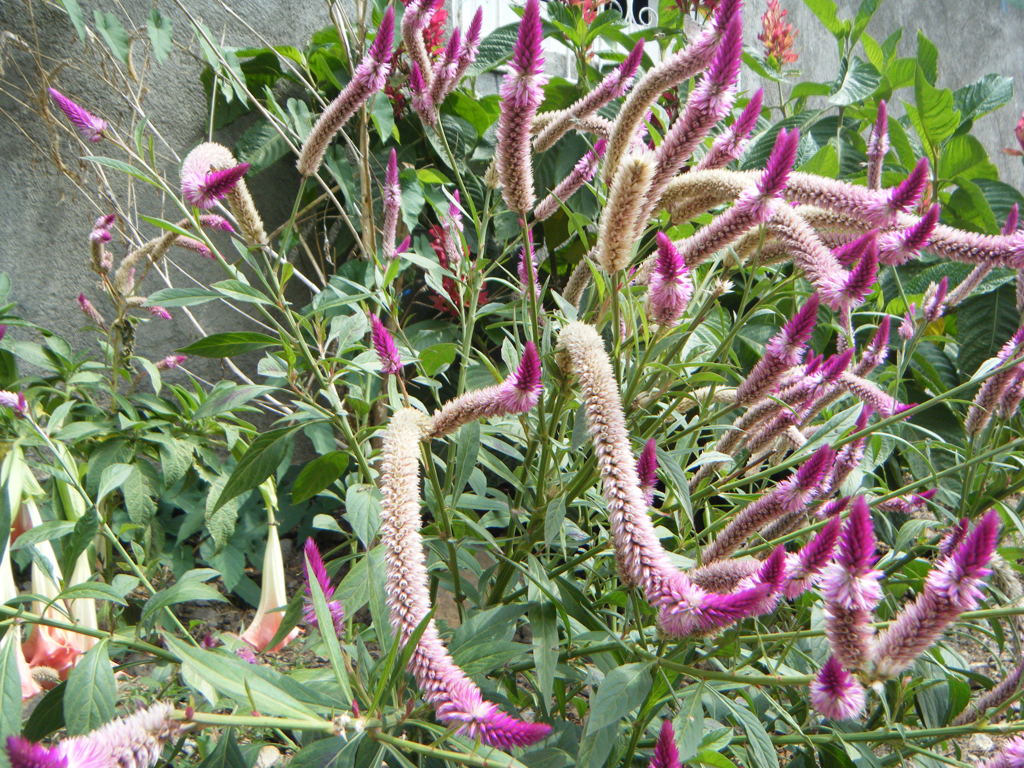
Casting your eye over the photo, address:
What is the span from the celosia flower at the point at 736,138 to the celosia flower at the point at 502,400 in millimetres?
383

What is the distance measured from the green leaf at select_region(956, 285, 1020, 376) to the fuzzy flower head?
92.0 inches

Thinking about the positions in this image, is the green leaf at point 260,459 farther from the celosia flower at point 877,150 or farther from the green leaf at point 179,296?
the celosia flower at point 877,150

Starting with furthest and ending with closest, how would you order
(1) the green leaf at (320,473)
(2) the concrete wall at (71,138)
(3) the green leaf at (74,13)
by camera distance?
(2) the concrete wall at (71,138) < (3) the green leaf at (74,13) < (1) the green leaf at (320,473)

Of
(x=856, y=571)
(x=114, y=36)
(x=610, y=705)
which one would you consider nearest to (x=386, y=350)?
(x=610, y=705)

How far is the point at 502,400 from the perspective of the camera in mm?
811

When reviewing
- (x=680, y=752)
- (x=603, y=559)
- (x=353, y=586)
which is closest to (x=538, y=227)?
(x=603, y=559)

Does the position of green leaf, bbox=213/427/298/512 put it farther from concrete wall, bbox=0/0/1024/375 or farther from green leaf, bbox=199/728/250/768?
concrete wall, bbox=0/0/1024/375

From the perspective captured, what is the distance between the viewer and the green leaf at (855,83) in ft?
9.14

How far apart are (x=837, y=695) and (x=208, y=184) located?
79 centimetres

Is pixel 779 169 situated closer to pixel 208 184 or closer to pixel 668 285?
pixel 668 285

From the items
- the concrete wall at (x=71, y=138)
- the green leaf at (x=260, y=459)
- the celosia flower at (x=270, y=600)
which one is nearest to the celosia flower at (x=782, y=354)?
the green leaf at (x=260, y=459)

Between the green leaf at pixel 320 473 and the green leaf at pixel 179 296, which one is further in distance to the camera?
the green leaf at pixel 320 473

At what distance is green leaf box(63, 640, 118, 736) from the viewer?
0.85 m

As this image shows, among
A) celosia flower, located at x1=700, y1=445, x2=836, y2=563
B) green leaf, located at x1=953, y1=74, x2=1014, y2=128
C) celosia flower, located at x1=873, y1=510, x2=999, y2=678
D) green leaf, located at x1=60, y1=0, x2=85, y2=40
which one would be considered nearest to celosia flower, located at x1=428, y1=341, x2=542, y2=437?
celosia flower, located at x1=700, y1=445, x2=836, y2=563
